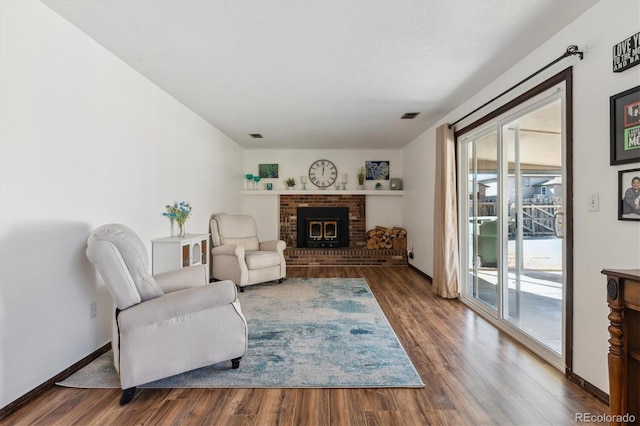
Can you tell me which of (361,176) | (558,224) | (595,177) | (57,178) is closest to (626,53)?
(595,177)

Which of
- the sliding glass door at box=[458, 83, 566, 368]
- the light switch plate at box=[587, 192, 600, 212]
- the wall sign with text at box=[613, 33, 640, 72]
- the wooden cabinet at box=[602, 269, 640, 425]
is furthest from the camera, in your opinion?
the sliding glass door at box=[458, 83, 566, 368]

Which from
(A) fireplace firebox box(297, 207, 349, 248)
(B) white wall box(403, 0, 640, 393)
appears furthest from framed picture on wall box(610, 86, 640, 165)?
(A) fireplace firebox box(297, 207, 349, 248)

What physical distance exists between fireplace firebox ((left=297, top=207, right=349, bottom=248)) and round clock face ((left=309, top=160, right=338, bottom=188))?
55cm

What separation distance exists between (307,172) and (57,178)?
5.03m

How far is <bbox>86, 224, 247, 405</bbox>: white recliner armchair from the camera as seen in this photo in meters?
1.89

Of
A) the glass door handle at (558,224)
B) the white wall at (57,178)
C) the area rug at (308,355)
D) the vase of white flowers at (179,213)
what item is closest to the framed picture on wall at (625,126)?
the glass door handle at (558,224)

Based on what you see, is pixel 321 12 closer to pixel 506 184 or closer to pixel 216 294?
pixel 216 294

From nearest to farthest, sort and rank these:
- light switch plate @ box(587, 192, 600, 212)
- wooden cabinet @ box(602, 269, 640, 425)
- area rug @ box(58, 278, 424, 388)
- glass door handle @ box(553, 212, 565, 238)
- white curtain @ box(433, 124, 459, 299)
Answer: wooden cabinet @ box(602, 269, 640, 425), light switch plate @ box(587, 192, 600, 212), area rug @ box(58, 278, 424, 388), glass door handle @ box(553, 212, 565, 238), white curtain @ box(433, 124, 459, 299)

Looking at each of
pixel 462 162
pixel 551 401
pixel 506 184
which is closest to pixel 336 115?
pixel 462 162

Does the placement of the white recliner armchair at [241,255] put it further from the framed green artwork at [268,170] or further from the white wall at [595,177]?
the white wall at [595,177]

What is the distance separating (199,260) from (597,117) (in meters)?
3.82

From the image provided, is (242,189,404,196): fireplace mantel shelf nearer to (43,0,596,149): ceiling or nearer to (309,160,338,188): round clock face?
(309,160,338,188): round clock face

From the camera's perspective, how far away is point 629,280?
4.69 ft

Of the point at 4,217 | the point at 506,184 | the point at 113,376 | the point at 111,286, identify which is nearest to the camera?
the point at 4,217
